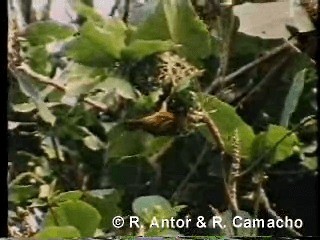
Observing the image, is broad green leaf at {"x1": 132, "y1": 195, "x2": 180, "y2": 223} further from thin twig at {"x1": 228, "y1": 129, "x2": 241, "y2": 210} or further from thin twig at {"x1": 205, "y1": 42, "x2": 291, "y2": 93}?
thin twig at {"x1": 205, "y1": 42, "x2": 291, "y2": 93}

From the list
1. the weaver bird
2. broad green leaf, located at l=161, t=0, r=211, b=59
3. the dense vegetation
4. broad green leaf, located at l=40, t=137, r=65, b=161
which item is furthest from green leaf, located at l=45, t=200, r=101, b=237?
broad green leaf, located at l=161, t=0, r=211, b=59

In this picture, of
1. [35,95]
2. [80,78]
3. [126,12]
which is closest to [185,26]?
[126,12]

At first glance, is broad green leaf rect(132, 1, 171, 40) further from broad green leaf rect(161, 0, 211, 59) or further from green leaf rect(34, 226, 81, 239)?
green leaf rect(34, 226, 81, 239)

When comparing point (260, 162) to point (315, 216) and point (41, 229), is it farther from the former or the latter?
point (41, 229)

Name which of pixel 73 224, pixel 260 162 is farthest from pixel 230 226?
pixel 73 224

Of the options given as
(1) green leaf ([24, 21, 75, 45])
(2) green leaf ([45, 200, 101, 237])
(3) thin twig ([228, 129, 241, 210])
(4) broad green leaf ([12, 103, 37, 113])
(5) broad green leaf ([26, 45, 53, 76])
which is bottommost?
(2) green leaf ([45, 200, 101, 237])

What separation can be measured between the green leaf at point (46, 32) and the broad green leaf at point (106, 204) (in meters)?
0.36

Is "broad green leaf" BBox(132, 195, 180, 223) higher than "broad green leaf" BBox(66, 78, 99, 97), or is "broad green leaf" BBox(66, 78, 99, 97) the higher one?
"broad green leaf" BBox(66, 78, 99, 97)

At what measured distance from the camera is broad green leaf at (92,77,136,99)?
5.11 feet

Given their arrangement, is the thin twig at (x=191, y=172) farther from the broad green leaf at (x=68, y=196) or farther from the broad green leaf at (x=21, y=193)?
the broad green leaf at (x=21, y=193)

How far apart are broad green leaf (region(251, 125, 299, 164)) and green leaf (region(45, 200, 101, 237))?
383 millimetres

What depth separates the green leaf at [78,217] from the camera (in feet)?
5.08

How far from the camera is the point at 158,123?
1562 millimetres

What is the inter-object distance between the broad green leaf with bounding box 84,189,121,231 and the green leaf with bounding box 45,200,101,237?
1cm
